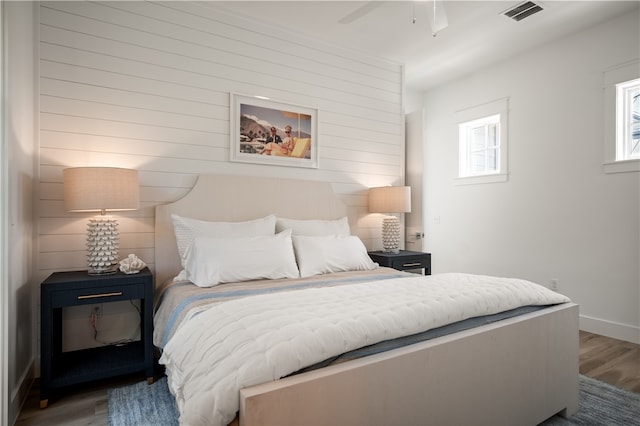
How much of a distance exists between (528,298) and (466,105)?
10.9 ft

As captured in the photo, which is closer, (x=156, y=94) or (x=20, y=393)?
(x=20, y=393)

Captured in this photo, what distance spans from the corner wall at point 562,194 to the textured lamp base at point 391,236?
4.33ft

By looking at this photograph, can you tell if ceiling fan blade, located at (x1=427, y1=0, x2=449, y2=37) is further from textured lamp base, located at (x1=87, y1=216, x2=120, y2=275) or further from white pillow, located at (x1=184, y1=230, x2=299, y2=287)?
textured lamp base, located at (x1=87, y1=216, x2=120, y2=275)

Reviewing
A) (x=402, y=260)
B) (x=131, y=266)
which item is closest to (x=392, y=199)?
(x=402, y=260)

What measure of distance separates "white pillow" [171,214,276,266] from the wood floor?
0.94 m

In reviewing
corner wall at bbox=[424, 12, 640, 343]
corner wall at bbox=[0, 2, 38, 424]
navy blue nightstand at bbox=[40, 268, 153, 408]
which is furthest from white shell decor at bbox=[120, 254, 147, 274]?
corner wall at bbox=[424, 12, 640, 343]

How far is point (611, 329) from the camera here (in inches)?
128

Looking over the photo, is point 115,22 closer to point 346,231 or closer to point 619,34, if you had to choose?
point 346,231

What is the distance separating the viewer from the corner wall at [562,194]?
10.5 ft

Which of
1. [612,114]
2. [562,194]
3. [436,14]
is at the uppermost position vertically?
[436,14]

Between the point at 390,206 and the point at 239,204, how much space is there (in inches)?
58.3

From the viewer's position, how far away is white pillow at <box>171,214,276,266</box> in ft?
8.71

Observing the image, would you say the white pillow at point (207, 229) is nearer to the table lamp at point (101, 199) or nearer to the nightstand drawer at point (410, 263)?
the table lamp at point (101, 199)

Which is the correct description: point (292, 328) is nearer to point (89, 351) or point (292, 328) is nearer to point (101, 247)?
point (101, 247)
